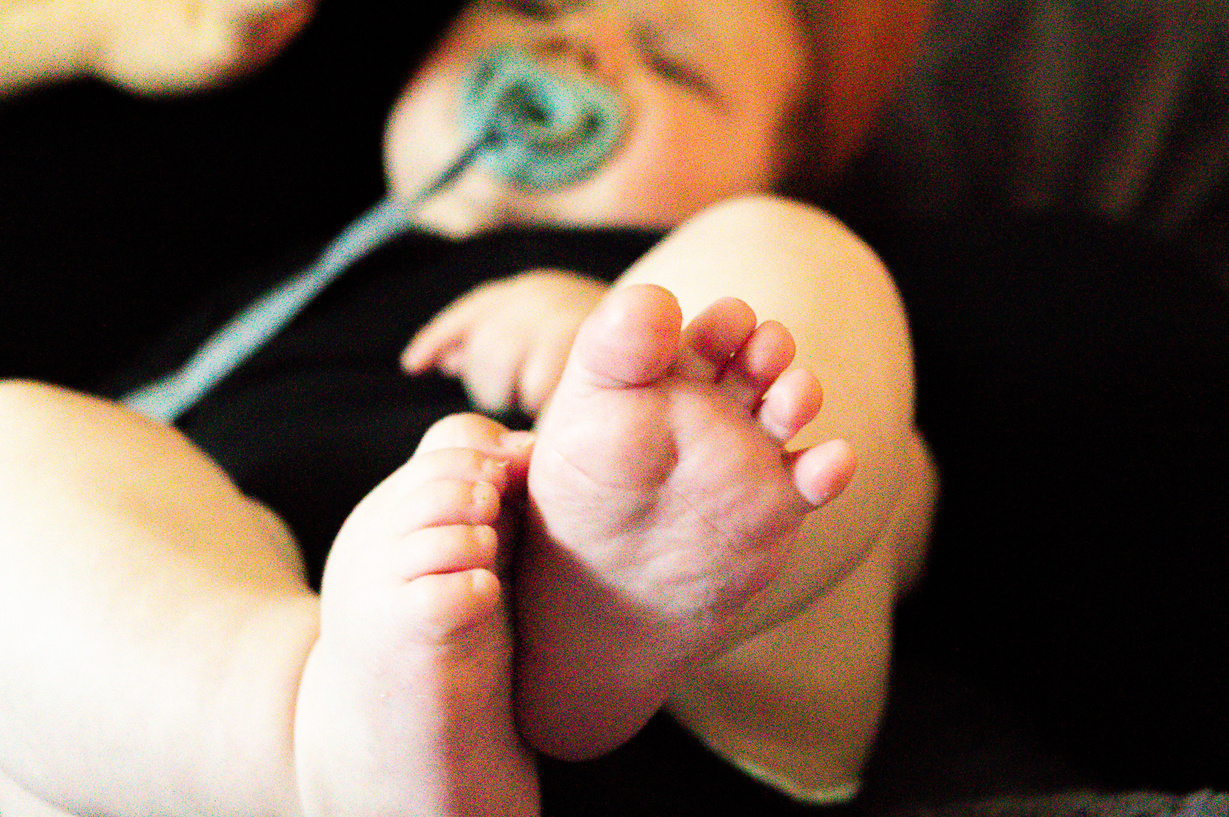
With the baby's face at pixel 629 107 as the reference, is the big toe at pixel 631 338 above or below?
above

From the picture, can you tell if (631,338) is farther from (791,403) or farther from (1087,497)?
(1087,497)

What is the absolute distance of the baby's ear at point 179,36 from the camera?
705mm

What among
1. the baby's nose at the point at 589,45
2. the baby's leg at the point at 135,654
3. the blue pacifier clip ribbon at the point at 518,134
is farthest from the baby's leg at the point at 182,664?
the baby's nose at the point at 589,45

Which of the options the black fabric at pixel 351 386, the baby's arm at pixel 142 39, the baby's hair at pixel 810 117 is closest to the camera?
the black fabric at pixel 351 386

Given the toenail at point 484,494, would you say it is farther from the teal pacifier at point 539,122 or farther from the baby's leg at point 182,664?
the teal pacifier at point 539,122

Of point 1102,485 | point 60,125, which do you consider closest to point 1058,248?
point 1102,485

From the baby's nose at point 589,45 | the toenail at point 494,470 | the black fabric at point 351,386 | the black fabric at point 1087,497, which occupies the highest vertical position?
the toenail at point 494,470

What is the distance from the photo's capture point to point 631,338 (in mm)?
298

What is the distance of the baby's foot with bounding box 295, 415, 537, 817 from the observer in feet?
1.00

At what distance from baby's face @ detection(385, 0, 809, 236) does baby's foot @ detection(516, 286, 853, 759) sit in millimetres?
503

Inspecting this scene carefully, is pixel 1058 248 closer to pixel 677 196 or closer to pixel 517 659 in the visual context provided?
pixel 677 196

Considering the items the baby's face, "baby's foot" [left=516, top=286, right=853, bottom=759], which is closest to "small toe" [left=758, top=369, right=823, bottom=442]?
"baby's foot" [left=516, top=286, right=853, bottom=759]

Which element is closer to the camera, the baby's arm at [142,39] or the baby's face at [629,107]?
the baby's arm at [142,39]

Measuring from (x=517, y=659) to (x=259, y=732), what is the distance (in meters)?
0.10
